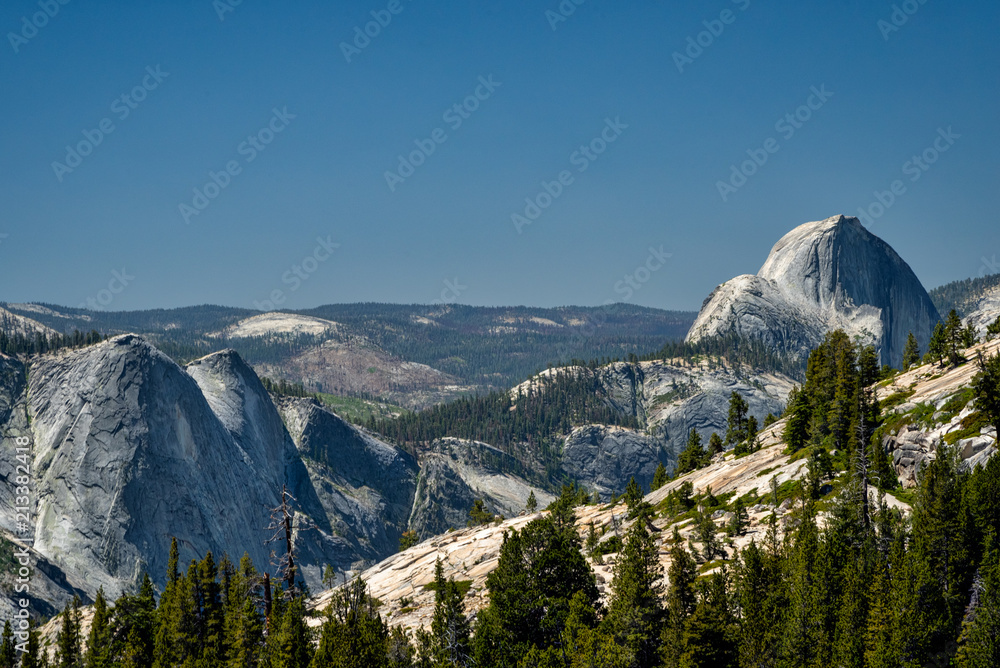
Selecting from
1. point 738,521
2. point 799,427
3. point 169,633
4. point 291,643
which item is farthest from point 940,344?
point 169,633

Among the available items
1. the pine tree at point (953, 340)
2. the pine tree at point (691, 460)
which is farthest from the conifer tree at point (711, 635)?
the pine tree at point (691, 460)

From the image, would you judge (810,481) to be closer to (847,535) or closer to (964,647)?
(847,535)

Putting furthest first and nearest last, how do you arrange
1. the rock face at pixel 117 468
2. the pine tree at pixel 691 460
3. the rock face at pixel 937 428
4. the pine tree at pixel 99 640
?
1. the rock face at pixel 117 468
2. the pine tree at pixel 691 460
3. the rock face at pixel 937 428
4. the pine tree at pixel 99 640

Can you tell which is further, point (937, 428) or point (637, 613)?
point (937, 428)

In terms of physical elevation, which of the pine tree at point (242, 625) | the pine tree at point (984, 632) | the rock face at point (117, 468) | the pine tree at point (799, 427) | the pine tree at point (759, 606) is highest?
the rock face at point (117, 468)

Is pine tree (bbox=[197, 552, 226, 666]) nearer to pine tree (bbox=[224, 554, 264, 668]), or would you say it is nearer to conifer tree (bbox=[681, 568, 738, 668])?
pine tree (bbox=[224, 554, 264, 668])

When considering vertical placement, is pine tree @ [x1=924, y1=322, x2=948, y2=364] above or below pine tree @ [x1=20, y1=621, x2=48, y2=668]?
above

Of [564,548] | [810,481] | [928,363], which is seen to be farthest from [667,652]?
[928,363]

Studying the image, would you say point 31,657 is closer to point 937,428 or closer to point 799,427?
point 799,427

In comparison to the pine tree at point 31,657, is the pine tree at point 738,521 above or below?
above

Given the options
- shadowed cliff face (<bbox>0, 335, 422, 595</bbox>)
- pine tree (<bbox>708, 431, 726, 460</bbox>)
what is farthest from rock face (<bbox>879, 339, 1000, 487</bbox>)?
shadowed cliff face (<bbox>0, 335, 422, 595</bbox>)

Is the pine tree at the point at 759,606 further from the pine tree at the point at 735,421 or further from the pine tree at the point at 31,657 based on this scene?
the pine tree at the point at 735,421
